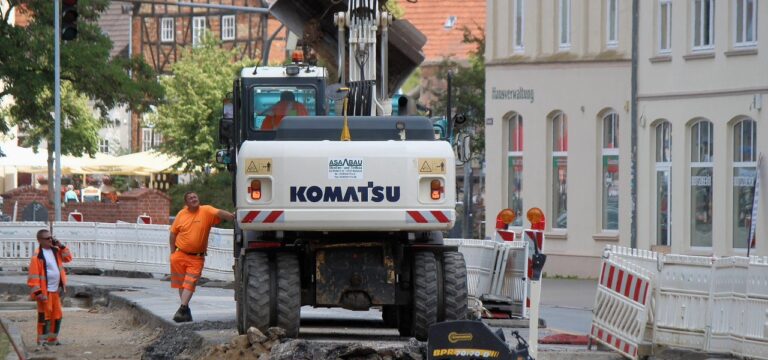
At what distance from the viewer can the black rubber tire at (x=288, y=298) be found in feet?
56.8

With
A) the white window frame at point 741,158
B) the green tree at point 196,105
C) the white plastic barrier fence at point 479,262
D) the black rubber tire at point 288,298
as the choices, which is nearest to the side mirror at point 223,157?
the black rubber tire at point 288,298

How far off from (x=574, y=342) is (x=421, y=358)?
13.2 ft

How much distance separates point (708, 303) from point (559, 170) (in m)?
21.1

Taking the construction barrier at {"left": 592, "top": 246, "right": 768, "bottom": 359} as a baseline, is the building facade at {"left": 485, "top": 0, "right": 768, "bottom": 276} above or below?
above

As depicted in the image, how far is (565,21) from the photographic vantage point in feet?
124

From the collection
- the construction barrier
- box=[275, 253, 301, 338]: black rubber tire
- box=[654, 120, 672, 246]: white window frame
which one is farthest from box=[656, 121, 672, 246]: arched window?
box=[275, 253, 301, 338]: black rubber tire

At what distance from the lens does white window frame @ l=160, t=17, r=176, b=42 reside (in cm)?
8475

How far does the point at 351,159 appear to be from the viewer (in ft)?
55.5

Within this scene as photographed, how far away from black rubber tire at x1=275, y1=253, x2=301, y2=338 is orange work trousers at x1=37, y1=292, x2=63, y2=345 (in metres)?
4.79

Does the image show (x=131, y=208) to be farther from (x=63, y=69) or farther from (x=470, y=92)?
(x=470, y=92)

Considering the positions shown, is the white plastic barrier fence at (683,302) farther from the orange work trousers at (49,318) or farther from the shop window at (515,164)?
the shop window at (515,164)

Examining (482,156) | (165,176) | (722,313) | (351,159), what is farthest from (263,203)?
(165,176)

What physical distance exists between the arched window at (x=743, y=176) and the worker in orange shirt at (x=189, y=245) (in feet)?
45.0

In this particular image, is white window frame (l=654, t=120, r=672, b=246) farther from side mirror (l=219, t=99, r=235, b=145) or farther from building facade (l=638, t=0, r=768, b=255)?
side mirror (l=219, t=99, r=235, b=145)
